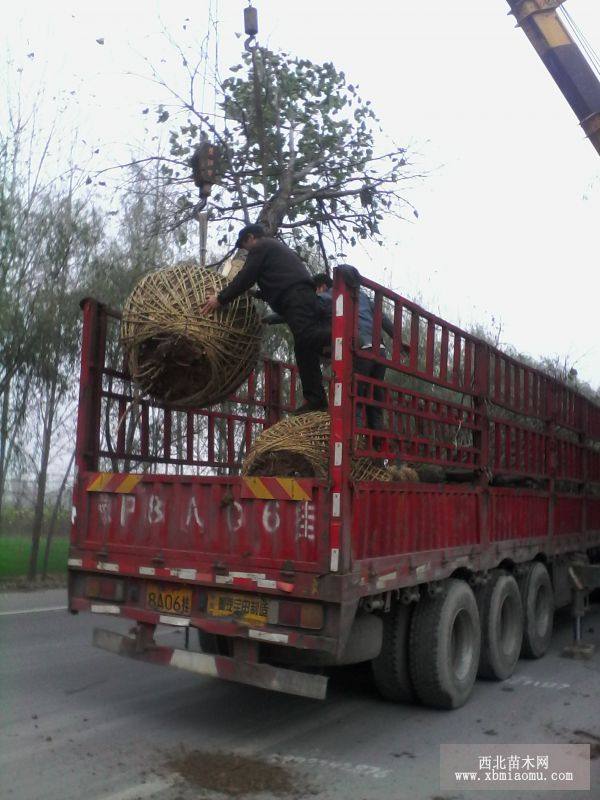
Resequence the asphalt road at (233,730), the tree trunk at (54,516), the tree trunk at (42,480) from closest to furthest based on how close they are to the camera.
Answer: the asphalt road at (233,730) < the tree trunk at (42,480) < the tree trunk at (54,516)

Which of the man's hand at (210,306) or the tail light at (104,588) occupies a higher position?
the man's hand at (210,306)

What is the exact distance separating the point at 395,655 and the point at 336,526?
1674 mm

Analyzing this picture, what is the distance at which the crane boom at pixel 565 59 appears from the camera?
35.2 feet

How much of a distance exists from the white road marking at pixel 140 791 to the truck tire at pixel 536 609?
4.65 meters

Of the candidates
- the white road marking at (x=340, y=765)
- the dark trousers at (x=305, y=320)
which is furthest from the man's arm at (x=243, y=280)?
the white road marking at (x=340, y=765)

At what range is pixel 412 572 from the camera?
613cm

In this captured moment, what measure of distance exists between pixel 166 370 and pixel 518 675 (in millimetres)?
4238

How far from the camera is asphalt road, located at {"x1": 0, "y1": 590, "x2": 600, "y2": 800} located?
16.2 feet

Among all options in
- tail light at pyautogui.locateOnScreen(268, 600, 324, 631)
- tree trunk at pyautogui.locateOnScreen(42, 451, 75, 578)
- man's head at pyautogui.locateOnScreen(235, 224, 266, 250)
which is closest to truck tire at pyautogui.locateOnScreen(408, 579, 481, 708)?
tail light at pyautogui.locateOnScreen(268, 600, 324, 631)

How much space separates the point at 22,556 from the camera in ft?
59.4

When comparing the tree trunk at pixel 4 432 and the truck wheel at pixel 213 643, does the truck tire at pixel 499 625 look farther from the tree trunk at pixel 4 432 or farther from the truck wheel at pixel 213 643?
the tree trunk at pixel 4 432

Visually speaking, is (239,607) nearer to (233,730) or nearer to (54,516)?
(233,730)

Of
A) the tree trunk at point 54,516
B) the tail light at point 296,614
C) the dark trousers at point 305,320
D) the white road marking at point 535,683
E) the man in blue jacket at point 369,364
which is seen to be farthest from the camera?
the tree trunk at point 54,516

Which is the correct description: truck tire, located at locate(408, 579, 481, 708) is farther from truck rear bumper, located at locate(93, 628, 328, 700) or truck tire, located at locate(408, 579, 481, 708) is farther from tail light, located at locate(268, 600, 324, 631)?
tail light, located at locate(268, 600, 324, 631)
